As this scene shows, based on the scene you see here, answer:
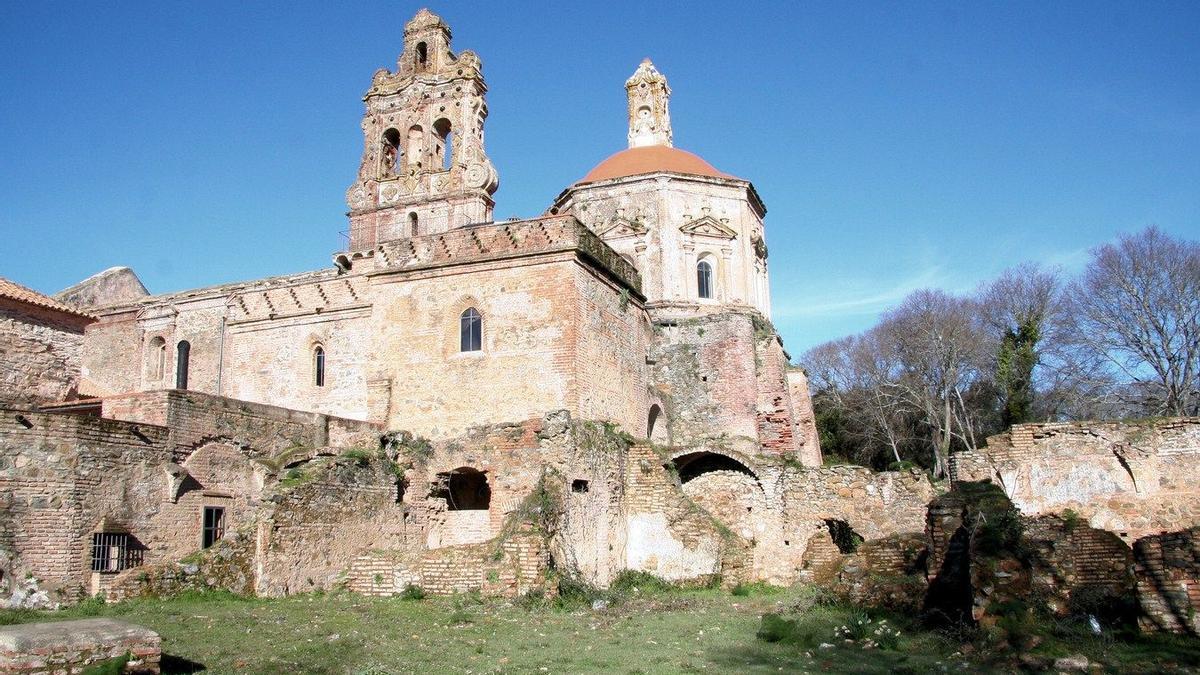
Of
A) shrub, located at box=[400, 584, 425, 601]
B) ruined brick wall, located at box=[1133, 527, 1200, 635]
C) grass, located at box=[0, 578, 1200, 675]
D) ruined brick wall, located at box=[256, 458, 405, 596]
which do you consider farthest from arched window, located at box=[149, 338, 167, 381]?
ruined brick wall, located at box=[1133, 527, 1200, 635]

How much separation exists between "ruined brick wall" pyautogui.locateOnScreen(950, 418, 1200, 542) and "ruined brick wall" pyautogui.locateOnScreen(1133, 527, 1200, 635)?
7.26 meters

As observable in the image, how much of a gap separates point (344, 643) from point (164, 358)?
22.3 m

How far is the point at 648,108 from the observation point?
1304 inches

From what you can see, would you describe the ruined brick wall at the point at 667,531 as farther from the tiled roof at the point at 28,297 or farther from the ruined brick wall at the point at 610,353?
the tiled roof at the point at 28,297

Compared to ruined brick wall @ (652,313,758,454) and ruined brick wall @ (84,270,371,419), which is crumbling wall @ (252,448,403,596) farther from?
ruined brick wall @ (652,313,758,454)

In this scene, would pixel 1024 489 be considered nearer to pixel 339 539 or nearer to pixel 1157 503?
pixel 1157 503

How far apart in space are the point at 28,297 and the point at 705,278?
669 inches

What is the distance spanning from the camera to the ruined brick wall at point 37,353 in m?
20.5

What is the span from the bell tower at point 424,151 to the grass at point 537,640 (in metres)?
21.7

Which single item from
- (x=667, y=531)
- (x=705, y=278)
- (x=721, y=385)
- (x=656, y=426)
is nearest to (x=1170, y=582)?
(x=667, y=531)

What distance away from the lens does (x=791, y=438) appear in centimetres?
2606

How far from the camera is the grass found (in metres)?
10.5

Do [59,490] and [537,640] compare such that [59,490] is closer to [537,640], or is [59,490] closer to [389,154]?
[537,640]

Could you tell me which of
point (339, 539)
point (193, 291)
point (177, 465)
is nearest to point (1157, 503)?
point (339, 539)
